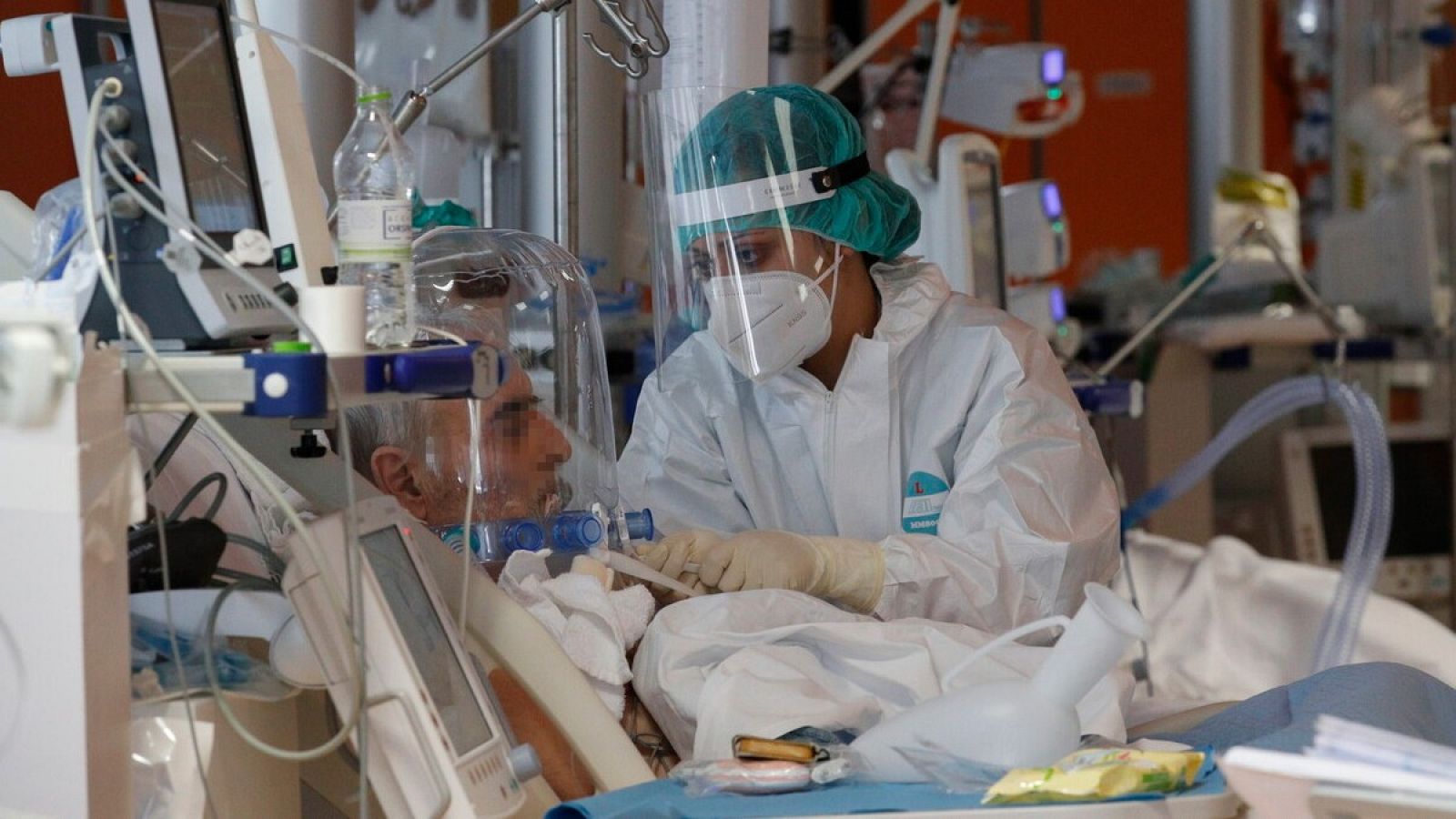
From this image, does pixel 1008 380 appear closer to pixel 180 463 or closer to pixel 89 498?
pixel 180 463

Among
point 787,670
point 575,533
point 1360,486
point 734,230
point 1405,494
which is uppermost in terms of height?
point 734,230

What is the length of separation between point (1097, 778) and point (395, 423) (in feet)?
3.86

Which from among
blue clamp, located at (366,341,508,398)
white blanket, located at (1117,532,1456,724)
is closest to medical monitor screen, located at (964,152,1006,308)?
white blanket, located at (1117,532,1456,724)

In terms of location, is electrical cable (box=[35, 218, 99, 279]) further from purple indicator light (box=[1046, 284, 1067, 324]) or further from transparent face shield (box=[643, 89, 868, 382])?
purple indicator light (box=[1046, 284, 1067, 324])

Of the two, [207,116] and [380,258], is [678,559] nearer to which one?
[380,258]

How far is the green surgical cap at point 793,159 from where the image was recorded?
7.92 feet

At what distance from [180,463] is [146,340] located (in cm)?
60

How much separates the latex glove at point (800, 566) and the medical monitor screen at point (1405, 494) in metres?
3.01

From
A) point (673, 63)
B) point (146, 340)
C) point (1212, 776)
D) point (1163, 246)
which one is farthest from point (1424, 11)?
point (146, 340)

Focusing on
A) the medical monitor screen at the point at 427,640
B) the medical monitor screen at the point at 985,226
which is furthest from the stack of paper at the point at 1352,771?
the medical monitor screen at the point at 985,226

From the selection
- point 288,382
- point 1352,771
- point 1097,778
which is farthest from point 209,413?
point 1352,771

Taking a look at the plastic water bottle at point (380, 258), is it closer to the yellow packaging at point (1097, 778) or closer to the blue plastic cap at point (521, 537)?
the blue plastic cap at point (521, 537)

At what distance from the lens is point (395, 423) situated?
2.28 meters

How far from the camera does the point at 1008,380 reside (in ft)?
8.11
